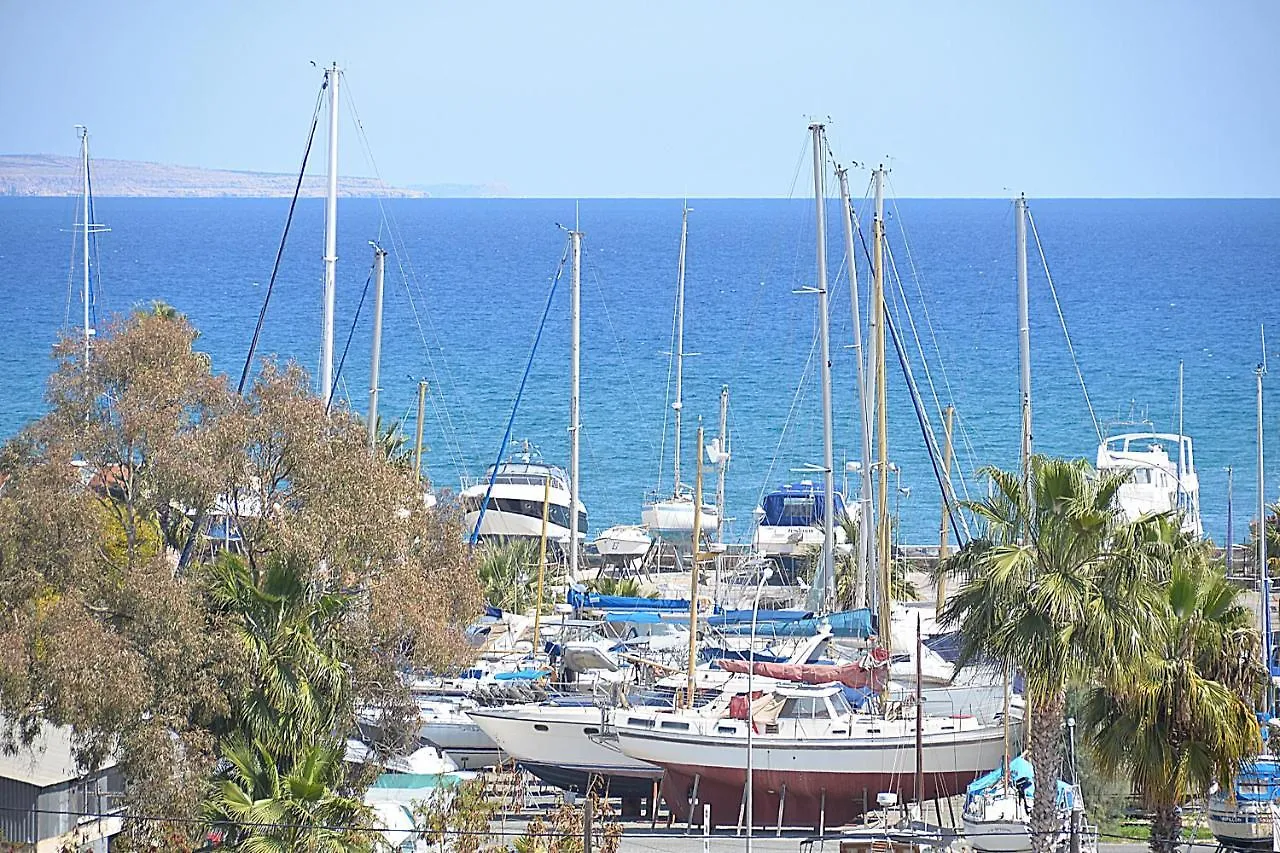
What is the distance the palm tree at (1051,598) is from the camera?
737 inches

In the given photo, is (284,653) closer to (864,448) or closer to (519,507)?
(864,448)

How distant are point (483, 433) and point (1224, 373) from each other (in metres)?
47.2

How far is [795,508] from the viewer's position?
51.2 metres

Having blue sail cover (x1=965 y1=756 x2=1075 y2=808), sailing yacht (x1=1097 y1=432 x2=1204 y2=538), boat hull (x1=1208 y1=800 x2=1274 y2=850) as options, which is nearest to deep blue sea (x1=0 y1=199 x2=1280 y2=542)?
sailing yacht (x1=1097 y1=432 x2=1204 y2=538)

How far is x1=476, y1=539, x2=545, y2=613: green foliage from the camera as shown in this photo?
37.3 m

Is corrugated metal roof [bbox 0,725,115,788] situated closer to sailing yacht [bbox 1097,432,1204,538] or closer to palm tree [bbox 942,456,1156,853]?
palm tree [bbox 942,456,1156,853]

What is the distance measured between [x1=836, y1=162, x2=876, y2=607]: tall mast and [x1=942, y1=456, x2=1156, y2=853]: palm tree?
1422cm

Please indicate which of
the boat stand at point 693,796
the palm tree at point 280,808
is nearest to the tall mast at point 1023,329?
the boat stand at point 693,796

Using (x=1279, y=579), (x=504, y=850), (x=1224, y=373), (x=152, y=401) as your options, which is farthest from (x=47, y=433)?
(x=1224, y=373)

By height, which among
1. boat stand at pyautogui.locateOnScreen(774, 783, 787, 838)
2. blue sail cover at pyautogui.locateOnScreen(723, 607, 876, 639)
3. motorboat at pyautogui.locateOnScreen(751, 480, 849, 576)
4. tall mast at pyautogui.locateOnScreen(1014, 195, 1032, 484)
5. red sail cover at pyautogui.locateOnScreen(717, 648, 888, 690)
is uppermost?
tall mast at pyautogui.locateOnScreen(1014, 195, 1032, 484)

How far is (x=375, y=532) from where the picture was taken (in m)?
20.0

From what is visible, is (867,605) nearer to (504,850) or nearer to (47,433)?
(504,850)

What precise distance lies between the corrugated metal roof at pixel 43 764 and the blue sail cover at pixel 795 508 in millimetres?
29084

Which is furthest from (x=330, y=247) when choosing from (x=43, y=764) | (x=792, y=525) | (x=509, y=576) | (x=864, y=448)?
(x=792, y=525)
